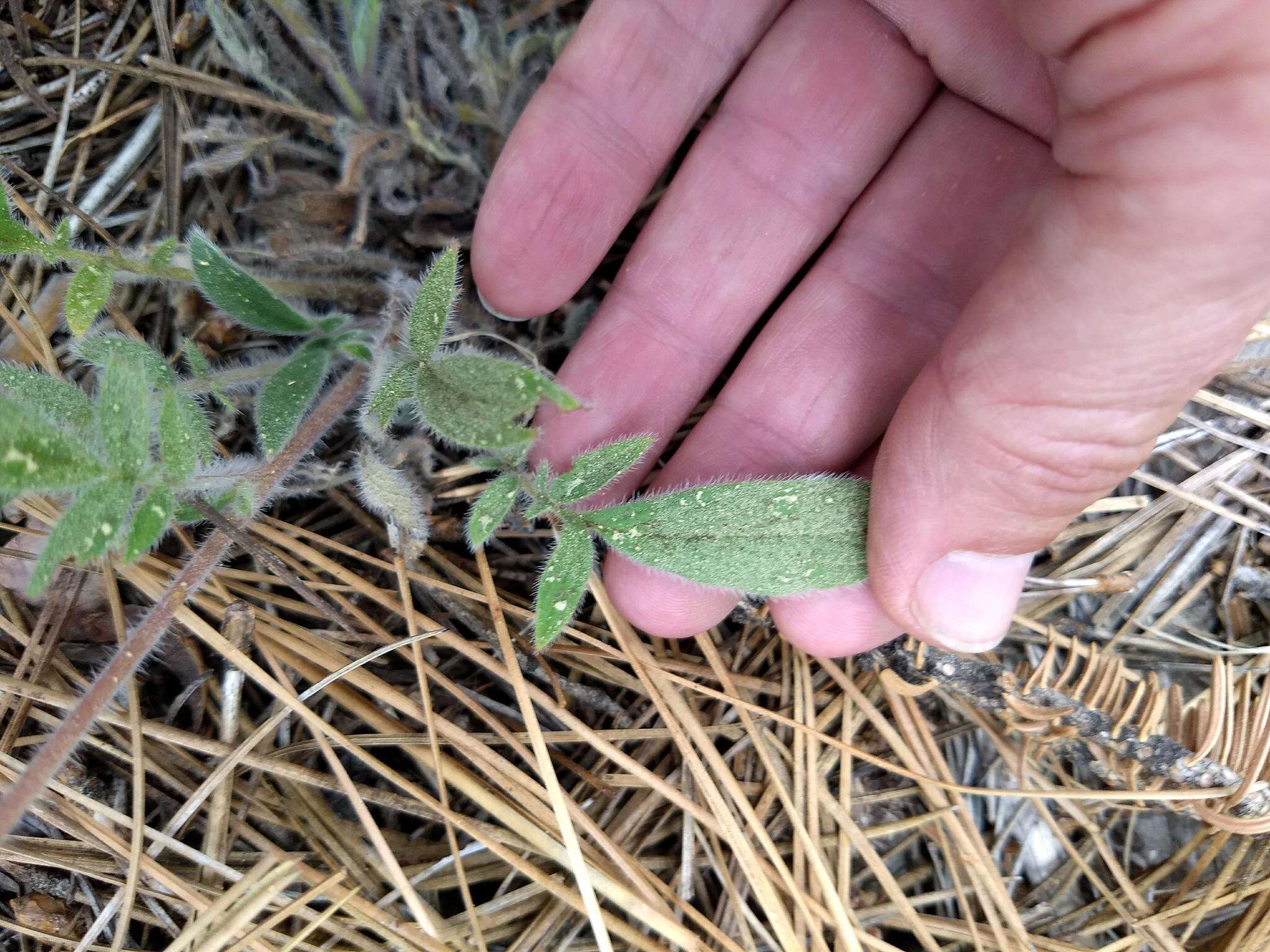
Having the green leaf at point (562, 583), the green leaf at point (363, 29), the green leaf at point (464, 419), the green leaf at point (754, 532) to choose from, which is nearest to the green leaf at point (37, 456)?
the green leaf at point (464, 419)

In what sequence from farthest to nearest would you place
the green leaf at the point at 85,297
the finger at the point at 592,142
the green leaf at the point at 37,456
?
the finger at the point at 592,142, the green leaf at the point at 85,297, the green leaf at the point at 37,456

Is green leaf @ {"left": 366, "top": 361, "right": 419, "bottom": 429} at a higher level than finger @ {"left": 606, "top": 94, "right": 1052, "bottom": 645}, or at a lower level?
lower

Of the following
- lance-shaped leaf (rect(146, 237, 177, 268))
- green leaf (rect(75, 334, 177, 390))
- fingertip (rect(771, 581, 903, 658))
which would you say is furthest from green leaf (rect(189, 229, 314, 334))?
fingertip (rect(771, 581, 903, 658))

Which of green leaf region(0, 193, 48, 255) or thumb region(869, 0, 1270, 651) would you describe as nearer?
thumb region(869, 0, 1270, 651)

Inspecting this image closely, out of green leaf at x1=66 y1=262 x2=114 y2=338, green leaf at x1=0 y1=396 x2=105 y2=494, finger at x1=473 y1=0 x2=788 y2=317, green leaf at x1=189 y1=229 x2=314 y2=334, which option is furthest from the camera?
finger at x1=473 y1=0 x2=788 y2=317

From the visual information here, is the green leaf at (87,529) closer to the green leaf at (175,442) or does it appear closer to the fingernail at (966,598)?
the green leaf at (175,442)

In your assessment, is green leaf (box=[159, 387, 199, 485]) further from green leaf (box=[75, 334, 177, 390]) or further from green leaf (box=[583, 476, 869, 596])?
green leaf (box=[583, 476, 869, 596])
